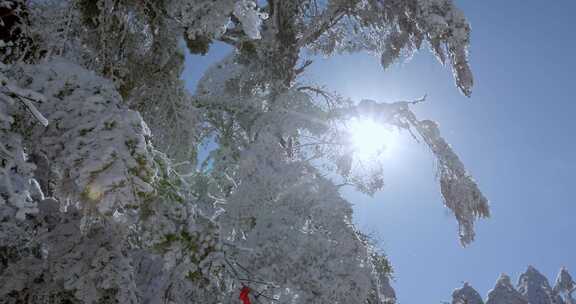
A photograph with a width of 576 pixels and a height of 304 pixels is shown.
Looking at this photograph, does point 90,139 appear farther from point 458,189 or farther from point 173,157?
point 458,189

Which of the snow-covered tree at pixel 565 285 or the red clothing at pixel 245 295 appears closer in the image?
the red clothing at pixel 245 295

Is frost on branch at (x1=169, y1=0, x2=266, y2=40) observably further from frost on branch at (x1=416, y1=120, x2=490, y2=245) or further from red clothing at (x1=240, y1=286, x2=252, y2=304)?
frost on branch at (x1=416, y1=120, x2=490, y2=245)

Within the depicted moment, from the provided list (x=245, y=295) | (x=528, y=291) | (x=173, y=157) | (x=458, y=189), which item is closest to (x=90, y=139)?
(x=245, y=295)

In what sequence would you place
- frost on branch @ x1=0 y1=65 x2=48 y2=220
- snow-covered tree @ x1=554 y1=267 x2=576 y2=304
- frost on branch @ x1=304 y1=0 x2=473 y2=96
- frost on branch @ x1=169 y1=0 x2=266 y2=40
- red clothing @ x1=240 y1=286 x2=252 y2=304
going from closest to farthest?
frost on branch @ x1=0 y1=65 x2=48 y2=220 < red clothing @ x1=240 y1=286 x2=252 y2=304 < frost on branch @ x1=169 y1=0 x2=266 y2=40 < frost on branch @ x1=304 y1=0 x2=473 y2=96 < snow-covered tree @ x1=554 y1=267 x2=576 y2=304

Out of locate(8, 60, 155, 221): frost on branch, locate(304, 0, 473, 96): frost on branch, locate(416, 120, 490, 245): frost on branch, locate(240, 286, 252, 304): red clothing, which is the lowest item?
locate(240, 286, 252, 304): red clothing

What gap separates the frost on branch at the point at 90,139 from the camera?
1.69 meters

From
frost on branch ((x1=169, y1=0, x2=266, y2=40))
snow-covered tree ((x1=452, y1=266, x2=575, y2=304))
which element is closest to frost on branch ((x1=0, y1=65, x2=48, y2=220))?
frost on branch ((x1=169, y1=0, x2=266, y2=40))

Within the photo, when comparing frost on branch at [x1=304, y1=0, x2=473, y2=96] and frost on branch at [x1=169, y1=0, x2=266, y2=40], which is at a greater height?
frost on branch at [x1=304, y1=0, x2=473, y2=96]

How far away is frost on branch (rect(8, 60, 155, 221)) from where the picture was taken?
1692 mm

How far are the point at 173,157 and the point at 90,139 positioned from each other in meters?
1.90

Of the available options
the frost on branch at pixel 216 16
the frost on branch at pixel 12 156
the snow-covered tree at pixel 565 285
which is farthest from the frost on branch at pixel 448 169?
the snow-covered tree at pixel 565 285

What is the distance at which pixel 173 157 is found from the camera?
12.0 feet

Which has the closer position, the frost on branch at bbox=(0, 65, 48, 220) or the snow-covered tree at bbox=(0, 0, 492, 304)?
the frost on branch at bbox=(0, 65, 48, 220)

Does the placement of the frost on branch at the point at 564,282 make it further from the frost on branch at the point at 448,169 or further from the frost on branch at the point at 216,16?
the frost on branch at the point at 216,16
